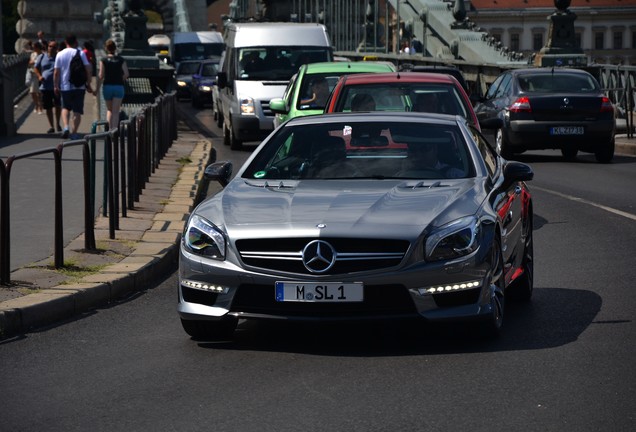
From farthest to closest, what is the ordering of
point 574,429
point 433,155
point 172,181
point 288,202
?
point 172,181
point 433,155
point 288,202
point 574,429

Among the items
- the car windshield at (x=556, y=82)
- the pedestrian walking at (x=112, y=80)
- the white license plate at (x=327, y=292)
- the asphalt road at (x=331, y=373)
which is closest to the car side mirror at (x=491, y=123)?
the asphalt road at (x=331, y=373)

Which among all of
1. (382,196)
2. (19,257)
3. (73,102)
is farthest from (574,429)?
(73,102)

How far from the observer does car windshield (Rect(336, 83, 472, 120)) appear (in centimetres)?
1455

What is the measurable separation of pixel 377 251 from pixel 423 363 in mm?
618

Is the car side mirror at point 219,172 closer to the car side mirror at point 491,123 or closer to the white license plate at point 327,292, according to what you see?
the white license plate at point 327,292

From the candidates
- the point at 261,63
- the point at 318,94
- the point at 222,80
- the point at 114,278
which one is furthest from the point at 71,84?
the point at 114,278

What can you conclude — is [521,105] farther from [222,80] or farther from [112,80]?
[112,80]

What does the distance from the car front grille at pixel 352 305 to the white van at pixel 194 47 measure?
49.5 metres

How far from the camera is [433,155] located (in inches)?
345

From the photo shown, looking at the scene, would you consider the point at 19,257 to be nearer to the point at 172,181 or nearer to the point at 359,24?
the point at 172,181

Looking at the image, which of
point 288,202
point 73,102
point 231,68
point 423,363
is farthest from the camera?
point 231,68

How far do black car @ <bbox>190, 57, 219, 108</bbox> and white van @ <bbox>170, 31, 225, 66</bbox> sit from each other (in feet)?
32.6

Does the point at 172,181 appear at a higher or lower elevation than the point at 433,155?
lower

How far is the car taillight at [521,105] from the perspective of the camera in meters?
24.1
